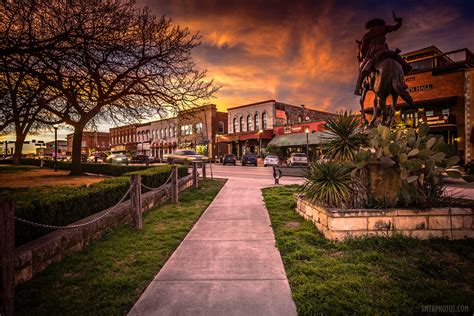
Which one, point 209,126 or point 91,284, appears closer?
point 91,284

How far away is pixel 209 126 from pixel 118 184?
41.7 m

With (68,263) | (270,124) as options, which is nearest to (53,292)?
(68,263)

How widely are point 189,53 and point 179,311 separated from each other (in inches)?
520

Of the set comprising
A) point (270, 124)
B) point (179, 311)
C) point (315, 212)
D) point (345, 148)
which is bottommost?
point (179, 311)

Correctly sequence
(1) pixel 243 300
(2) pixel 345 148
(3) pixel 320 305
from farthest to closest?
(2) pixel 345 148, (1) pixel 243 300, (3) pixel 320 305

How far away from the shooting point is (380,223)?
4645mm

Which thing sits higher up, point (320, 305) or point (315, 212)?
point (315, 212)

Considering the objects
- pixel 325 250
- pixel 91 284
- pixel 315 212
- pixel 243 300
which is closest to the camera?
pixel 243 300

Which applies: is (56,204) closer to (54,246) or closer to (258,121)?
(54,246)

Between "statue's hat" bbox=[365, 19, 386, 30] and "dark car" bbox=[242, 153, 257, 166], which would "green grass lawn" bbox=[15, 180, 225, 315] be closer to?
"statue's hat" bbox=[365, 19, 386, 30]

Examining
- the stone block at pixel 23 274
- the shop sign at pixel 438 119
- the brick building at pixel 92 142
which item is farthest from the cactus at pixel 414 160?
the brick building at pixel 92 142

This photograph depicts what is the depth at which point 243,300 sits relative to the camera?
9.71ft

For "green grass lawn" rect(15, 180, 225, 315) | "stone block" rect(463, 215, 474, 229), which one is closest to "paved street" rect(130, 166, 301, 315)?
"green grass lawn" rect(15, 180, 225, 315)

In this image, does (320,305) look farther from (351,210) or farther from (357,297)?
(351,210)
